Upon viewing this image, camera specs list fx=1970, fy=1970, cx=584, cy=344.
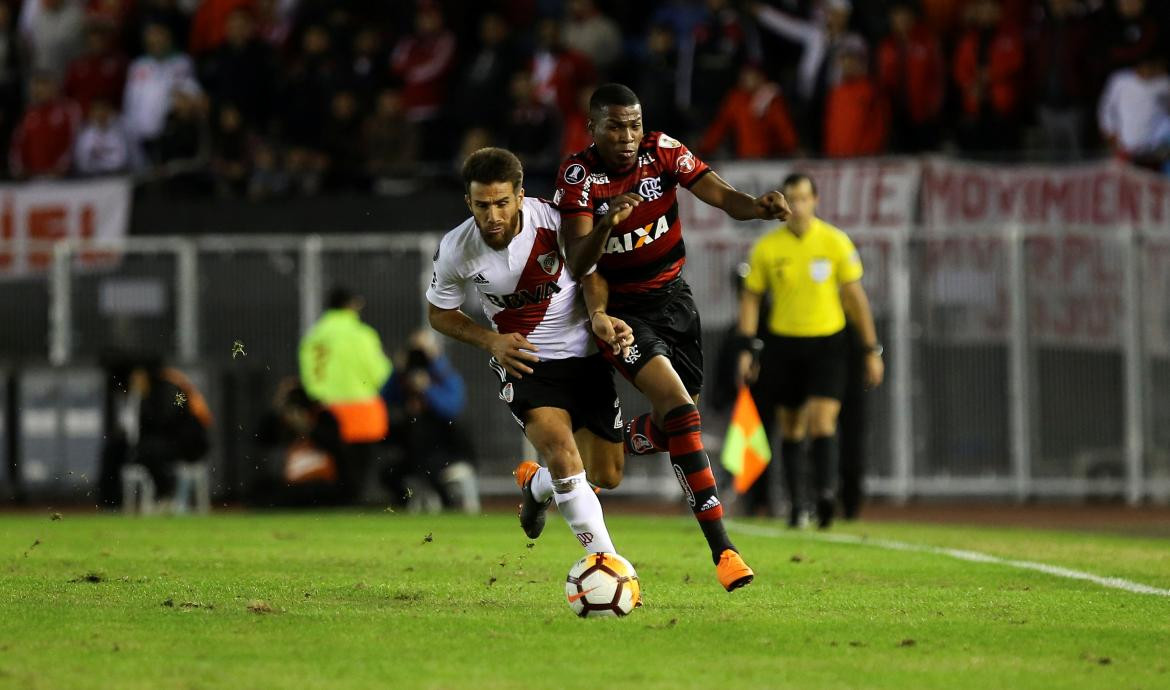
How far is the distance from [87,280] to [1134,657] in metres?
15.2

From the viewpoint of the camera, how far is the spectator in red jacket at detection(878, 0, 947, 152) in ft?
62.7

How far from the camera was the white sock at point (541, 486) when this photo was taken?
30.7ft

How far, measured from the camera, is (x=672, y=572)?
10.0m

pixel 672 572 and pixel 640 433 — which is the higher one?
pixel 640 433

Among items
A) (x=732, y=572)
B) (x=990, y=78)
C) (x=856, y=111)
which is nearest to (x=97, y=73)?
(x=856, y=111)

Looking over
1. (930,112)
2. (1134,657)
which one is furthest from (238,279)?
(1134,657)

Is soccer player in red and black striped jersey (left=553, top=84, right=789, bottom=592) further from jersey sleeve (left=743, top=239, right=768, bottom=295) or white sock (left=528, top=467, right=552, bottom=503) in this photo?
jersey sleeve (left=743, top=239, right=768, bottom=295)

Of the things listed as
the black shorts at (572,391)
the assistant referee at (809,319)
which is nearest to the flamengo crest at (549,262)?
the black shorts at (572,391)

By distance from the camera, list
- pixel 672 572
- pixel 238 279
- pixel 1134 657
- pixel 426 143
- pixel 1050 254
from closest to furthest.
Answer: pixel 1134 657 < pixel 672 572 < pixel 1050 254 < pixel 238 279 < pixel 426 143

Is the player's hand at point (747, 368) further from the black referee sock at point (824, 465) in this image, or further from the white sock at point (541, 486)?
the white sock at point (541, 486)

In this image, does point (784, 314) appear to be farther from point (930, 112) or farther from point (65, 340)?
point (65, 340)

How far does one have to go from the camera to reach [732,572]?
8.04m

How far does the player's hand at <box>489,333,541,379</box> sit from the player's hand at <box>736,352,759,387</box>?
5.43 metres

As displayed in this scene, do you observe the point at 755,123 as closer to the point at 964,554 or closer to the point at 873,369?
the point at 873,369
